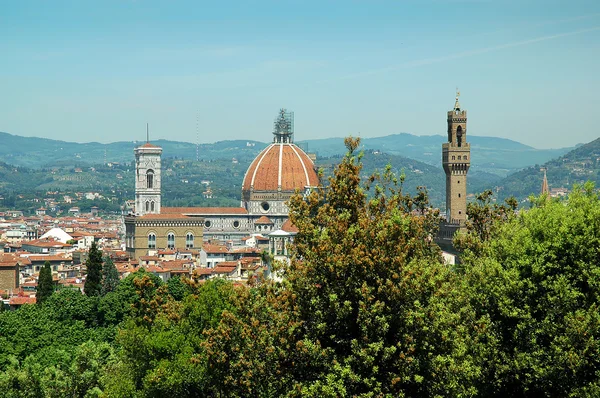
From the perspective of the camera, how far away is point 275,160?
133 m

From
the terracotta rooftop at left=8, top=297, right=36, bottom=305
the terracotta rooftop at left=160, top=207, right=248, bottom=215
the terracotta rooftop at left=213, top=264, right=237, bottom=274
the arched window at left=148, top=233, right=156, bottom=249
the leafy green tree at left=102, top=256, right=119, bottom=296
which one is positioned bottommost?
the arched window at left=148, top=233, right=156, bottom=249

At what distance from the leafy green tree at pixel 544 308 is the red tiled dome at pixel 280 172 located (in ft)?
333

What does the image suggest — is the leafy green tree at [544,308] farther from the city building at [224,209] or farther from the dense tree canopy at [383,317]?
the city building at [224,209]

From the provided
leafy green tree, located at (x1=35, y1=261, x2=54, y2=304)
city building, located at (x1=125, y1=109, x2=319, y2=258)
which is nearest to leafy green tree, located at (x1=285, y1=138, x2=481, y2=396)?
leafy green tree, located at (x1=35, y1=261, x2=54, y2=304)

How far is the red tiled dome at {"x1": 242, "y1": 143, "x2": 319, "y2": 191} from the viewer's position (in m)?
130

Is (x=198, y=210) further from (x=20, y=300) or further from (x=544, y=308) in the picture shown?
(x=544, y=308)

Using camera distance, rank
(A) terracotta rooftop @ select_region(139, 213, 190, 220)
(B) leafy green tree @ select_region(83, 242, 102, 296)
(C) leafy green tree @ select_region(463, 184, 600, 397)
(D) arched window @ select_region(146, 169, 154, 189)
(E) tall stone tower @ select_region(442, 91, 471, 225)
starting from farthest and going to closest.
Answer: (D) arched window @ select_region(146, 169, 154, 189) < (A) terracotta rooftop @ select_region(139, 213, 190, 220) < (E) tall stone tower @ select_region(442, 91, 471, 225) < (B) leafy green tree @ select_region(83, 242, 102, 296) < (C) leafy green tree @ select_region(463, 184, 600, 397)

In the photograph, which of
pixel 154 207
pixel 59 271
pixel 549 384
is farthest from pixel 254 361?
pixel 154 207

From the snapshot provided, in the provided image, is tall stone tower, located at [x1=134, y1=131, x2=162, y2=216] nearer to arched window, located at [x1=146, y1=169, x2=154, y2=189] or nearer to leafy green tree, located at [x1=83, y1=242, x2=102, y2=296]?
arched window, located at [x1=146, y1=169, x2=154, y2=189]

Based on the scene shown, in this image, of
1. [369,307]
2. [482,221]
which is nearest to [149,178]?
[482,221]

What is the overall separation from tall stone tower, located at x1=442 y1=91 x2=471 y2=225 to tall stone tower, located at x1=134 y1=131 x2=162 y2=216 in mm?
54084

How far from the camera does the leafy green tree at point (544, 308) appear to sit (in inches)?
946

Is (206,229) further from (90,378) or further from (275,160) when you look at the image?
(90,378)

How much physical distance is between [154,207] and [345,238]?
98118 mm
